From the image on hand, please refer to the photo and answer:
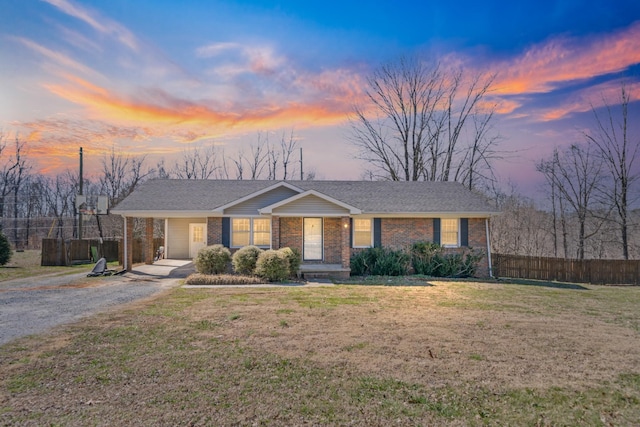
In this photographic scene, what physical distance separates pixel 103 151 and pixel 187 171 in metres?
8.11

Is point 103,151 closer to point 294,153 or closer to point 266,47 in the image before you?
point 294,153

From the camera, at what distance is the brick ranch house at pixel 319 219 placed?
15742 mm

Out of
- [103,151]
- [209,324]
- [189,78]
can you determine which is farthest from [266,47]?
[103,151]

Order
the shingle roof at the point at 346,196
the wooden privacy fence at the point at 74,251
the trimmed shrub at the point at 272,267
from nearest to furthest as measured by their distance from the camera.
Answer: the trimmed shrub at the point at 272,267, the shingle roof at the point at 346,196, the wooden privacy fence at the point at 74,251

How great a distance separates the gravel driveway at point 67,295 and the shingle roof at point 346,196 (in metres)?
3.04

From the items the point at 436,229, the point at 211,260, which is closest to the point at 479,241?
the point at 436,229

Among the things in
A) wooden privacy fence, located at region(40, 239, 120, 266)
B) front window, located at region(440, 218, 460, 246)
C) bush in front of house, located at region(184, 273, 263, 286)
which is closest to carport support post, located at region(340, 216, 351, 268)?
bush in front of house, located at region(184, 273, 263, 286)

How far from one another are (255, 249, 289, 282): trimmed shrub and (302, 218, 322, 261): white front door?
264 centimetres

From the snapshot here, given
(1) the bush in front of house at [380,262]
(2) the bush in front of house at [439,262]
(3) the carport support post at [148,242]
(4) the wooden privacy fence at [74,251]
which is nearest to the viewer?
(1) the bush in front of house at [380,262]

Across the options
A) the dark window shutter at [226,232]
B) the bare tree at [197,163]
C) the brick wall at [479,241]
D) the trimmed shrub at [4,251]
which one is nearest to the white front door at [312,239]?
the dark window shutter at [226,232]

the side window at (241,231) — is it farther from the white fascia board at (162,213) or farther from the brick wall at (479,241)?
the brick wall at (479,241)

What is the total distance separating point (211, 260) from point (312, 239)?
4.54 metres

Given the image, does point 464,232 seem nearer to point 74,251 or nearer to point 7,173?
point 74,251

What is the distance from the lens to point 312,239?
16.6 m
